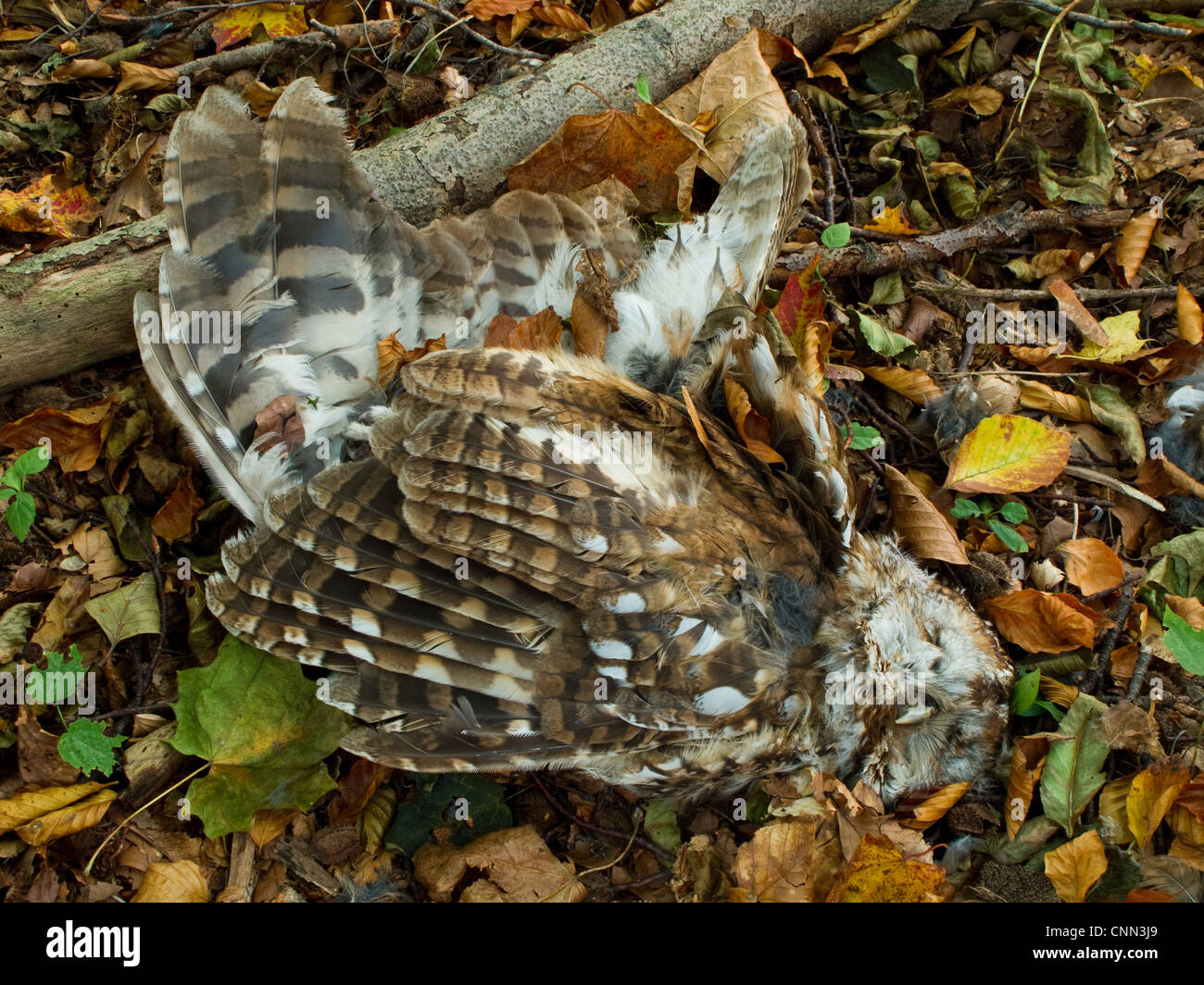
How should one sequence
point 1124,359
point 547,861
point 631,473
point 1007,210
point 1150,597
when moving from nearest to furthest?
point 631,473
point 547,861
point 1150,597
point 1124,359
point 1007,210

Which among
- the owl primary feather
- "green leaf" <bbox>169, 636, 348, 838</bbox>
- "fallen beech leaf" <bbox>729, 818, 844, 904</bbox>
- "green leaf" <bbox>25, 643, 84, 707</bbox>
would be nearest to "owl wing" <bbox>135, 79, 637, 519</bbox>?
the owl primary feather

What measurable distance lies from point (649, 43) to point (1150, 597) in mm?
2667

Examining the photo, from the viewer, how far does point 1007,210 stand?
3625 millimetres

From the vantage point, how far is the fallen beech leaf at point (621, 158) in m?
3.26

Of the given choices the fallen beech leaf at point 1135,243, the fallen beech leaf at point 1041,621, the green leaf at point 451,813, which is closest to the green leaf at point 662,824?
the green leaf at point 451,813

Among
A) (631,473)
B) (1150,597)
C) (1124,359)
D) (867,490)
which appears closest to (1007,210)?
(1124,359)

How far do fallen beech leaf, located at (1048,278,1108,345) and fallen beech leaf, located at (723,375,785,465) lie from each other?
4.90 ft

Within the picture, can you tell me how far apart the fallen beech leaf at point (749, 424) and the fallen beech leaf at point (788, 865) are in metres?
1.08

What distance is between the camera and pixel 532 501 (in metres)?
2.41

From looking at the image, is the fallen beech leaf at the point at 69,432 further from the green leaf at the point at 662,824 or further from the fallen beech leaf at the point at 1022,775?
the fallen beech leaf at the point at 1022,775

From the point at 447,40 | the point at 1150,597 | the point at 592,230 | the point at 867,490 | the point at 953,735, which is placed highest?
the point at 447,40

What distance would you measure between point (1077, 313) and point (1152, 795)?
1.73 meters

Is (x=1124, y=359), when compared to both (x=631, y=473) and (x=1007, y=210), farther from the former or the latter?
(x=631, y=473)

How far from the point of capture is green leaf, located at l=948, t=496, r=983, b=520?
10.4ft
